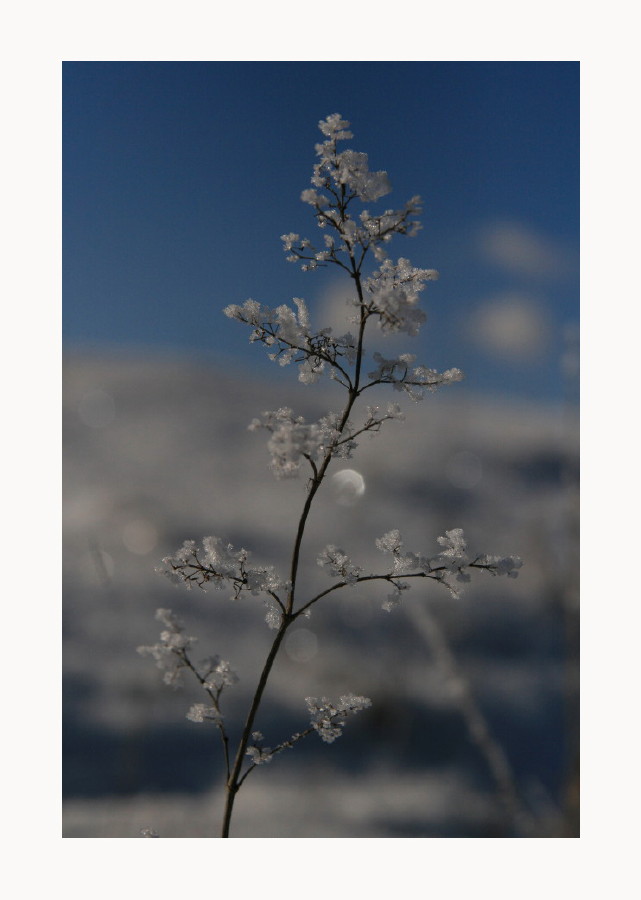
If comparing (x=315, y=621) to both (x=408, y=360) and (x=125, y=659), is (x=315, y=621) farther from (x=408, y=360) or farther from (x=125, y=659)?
(x=408, y=360)

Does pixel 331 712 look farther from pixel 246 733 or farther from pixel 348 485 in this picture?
pixel 348 485

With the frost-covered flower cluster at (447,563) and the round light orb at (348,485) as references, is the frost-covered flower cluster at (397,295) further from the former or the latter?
the round light orb at (348,485)

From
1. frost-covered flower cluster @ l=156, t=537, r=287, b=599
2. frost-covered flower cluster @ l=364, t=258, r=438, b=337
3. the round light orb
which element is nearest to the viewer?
frost-covered flower cluster @ l=364, t=258, r=438, b=337

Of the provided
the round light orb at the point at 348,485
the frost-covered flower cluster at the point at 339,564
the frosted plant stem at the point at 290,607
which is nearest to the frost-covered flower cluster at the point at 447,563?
the frost-covered flower cluster at the point at 339,564

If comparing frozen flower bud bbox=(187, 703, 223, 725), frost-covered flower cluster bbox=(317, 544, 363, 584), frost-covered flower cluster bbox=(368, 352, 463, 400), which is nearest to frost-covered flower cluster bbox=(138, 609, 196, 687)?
frozen flower bud bbox=(187, 703, 223, 725)

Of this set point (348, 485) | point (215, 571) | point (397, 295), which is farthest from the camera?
point (348, 485)

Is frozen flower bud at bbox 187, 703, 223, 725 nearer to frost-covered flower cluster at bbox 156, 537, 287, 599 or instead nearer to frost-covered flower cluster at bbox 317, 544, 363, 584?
frost-covered flower cluster at bbox 156, 537, 287, 599

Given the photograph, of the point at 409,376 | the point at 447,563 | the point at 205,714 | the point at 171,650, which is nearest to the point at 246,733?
the point at 205,714

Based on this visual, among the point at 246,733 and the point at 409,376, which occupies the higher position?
the point at 409,376

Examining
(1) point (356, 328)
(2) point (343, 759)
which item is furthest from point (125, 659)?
(1) point (356, 328)
